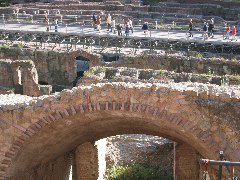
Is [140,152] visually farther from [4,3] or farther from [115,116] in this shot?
[4,3]

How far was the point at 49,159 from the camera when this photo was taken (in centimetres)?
1078

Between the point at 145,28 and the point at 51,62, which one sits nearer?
the point at 51,62

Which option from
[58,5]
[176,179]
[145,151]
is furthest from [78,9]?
[176,179]

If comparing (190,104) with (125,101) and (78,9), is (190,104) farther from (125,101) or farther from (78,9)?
(78,9)

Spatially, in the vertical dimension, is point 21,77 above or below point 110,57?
below

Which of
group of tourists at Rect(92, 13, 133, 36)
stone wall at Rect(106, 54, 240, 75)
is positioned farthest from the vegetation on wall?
stone wall at Rect(106, 54, 240, 75)

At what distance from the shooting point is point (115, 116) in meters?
9.14

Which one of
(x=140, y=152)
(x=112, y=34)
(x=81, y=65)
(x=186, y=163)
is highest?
(x=112, y=34)

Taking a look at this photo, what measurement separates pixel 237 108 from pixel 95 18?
62.6 feet

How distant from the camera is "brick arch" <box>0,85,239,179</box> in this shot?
8523mm

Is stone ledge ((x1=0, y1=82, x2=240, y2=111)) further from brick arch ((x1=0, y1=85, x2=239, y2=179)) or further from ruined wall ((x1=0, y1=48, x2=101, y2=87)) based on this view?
ruined wall ((x1=0, y1=48, x2=101, y2=87))

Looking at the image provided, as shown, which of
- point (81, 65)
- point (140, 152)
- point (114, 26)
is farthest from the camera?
point (114, 26)

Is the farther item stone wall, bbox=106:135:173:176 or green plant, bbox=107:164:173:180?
stone wall, bbox=106:135:173:176

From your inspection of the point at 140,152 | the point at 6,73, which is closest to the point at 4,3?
the point at 6,73
